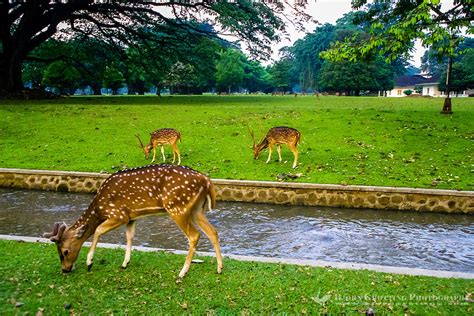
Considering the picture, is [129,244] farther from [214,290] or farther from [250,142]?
→ [250,142]

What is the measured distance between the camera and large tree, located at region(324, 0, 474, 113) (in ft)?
47.9

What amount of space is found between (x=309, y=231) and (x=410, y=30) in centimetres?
912

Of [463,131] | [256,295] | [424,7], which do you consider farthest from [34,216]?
[463,131]

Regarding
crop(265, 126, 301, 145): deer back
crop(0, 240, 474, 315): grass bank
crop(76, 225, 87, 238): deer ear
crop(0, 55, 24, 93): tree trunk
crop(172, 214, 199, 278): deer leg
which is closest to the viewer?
crop(0, 240, 474, 315): grass bank

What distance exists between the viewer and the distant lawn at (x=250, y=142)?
1488cm

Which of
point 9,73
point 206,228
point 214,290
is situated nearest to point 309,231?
point 206,228

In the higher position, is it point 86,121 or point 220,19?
point 220,19

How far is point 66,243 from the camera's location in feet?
21.8

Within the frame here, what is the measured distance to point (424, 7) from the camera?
14.5 metres

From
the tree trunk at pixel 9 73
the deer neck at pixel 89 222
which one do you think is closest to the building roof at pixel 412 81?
the tree trunk at pixel 9 73

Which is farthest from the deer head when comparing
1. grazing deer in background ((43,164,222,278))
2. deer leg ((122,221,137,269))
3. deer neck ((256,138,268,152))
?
deer neck ((256,138,268,152))

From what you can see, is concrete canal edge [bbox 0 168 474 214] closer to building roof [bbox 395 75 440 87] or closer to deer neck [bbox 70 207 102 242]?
deer neck [bbox 70 207 102 242]

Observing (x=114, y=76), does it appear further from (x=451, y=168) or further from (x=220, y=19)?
(x=451, y=168)

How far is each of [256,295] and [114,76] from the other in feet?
192
